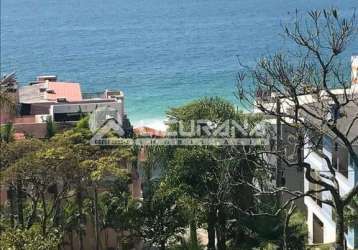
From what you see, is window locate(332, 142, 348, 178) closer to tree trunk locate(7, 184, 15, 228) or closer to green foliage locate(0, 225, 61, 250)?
green foliage locate(0, 225, 61, 250)

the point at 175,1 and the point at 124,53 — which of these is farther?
the point at 175,1

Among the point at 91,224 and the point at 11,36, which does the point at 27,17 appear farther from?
the point at 91,224

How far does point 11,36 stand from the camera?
83.4m

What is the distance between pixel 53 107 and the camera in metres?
24.6

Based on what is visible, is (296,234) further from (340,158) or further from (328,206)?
(328,206)

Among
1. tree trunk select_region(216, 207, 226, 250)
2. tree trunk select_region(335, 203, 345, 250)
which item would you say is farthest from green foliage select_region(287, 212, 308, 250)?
tree trunk select_region(335, 203, 345, 250)

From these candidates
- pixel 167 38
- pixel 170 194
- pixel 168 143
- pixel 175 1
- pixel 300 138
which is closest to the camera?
pixel 300 138

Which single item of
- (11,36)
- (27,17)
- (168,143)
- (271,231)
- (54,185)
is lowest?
(271,231)

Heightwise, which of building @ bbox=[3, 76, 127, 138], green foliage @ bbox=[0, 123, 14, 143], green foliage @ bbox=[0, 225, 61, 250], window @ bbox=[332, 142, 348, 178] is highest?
building @ bbox=[3, 76, 127, 138]

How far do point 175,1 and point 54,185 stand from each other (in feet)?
338

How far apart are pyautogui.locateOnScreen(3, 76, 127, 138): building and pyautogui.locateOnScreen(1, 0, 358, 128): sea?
1022 cm

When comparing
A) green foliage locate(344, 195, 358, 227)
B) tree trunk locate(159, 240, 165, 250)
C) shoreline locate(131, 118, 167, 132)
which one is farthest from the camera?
shoreline locate(131, 118, 167, 132)

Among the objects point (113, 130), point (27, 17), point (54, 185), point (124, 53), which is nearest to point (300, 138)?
point (54, 185)

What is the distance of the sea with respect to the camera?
170 feet
